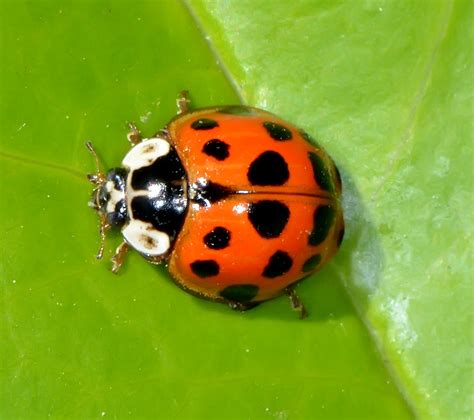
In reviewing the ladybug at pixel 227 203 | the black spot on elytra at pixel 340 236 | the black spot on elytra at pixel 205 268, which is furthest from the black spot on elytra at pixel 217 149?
the black spot on elytra at pixel 340 236

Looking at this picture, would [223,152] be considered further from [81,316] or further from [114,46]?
[81,316]

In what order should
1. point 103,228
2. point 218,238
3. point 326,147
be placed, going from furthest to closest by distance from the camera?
point 326,147, point 103,228, point 218,238

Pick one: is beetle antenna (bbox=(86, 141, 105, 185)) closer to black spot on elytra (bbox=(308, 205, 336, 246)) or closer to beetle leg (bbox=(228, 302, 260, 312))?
beetle leg (bbox=(228, 302, 260, 312))

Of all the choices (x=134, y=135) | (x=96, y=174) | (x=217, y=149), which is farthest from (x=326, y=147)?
(x=96, y=174)

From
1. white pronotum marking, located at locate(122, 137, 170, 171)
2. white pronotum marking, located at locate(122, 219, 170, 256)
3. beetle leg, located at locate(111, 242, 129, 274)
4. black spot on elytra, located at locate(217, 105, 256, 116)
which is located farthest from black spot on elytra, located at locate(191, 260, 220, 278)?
black spot on elytra, located at locate(217, 105, 256, 116)

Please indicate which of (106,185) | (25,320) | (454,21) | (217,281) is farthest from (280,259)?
(454,21)

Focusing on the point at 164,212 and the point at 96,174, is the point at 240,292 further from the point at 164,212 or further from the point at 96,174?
the point at 96,174
